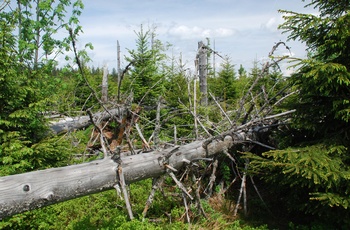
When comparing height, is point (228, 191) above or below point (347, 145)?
below

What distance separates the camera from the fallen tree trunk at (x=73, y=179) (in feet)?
8.80

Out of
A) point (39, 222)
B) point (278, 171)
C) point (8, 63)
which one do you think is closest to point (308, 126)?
point (278, 171)

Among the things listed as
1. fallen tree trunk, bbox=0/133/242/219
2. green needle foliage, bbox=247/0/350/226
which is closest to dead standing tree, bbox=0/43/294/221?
fallen tree trunk, bbox=0/133/242/219

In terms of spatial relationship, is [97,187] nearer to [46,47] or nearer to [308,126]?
[308,126]

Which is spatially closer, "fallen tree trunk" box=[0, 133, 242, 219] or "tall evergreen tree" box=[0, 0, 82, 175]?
"fallen tree trunk" box=[0, 133, 242, 219]

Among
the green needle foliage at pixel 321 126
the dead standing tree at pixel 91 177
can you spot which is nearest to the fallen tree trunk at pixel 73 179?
the dead standing tree at pixel 91 177

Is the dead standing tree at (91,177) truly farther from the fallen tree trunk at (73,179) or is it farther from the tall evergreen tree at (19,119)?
the tall evergreen tree at (19,119)

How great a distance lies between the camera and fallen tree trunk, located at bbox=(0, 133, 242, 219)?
268cm

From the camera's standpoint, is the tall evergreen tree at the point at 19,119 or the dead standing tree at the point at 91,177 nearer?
A: the dead standing tree at the point at 91,177

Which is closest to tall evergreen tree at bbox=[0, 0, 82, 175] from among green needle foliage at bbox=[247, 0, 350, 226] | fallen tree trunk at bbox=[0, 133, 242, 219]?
fallen tree trunk at bbox=[0, 133, 242, 219]

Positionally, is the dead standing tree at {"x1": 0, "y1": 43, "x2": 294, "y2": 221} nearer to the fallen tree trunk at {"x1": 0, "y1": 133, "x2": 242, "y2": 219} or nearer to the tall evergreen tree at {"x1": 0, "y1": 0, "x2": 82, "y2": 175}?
the fallen tree trunk at {"x1": 0, "y1": 133, "x2": 242, "y2": 219}

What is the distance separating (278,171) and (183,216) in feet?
4.99

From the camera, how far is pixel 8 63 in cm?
438

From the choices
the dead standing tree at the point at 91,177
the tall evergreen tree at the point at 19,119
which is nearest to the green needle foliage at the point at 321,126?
the dead standing tree at the point at 91,177
